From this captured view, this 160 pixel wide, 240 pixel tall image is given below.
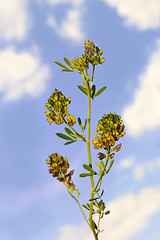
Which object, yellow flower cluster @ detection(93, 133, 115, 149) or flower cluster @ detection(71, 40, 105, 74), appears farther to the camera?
flower cluster @ detection(71, 40, 105, 74)

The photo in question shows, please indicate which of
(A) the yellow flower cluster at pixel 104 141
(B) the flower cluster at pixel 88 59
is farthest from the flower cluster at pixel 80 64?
(A) the yellow flower cluster at pixel 104 141

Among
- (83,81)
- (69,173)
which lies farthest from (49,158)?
(83,81)

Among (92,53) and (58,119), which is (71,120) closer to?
(58,119)

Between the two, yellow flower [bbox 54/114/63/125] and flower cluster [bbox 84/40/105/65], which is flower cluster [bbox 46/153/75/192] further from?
flower cluster [bbox 84/40/105/65]

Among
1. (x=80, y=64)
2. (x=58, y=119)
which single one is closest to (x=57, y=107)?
(x=58, y=119)

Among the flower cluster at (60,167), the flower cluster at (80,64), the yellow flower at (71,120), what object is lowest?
the flower cluster at (60,167)

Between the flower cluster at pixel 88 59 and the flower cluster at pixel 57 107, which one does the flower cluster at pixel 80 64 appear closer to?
the flower cluster at pixel 88 59

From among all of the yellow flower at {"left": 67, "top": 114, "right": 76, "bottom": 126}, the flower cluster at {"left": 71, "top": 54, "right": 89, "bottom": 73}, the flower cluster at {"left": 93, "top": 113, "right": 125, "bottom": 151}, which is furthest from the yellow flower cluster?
the flower cluster at {"left": 71, "top": 54, "right": 89, "bottom": 73}

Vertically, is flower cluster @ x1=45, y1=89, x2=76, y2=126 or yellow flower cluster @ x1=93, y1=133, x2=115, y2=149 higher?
flower cluster @ x1=45, y1=89, x2=76, y2=126

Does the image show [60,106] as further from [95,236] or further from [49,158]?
[95,236]
